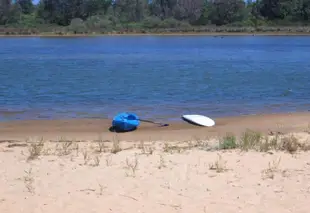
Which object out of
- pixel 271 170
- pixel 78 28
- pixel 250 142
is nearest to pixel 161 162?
pixel 271 170

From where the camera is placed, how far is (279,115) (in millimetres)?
14508

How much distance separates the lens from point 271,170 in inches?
275

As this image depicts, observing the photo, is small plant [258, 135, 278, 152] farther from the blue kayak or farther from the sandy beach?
the blue kayak

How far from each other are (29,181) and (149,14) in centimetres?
12187

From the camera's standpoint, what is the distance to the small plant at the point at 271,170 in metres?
6.79

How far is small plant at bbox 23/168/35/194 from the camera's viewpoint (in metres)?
6.36

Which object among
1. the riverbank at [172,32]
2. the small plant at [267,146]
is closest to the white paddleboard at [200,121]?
the small plant at [267,146]

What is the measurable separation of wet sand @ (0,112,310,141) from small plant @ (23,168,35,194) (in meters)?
4.03

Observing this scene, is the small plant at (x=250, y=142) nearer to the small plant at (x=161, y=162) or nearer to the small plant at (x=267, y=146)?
the small plant at (x=267, y=146)

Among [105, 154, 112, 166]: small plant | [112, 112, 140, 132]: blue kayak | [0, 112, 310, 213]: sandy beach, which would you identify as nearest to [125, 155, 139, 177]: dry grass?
[0, 112, 310, 213]: sandy beach

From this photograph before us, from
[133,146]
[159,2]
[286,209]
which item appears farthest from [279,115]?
[159,2]

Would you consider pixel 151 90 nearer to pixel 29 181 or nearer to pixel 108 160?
pixel 108 160

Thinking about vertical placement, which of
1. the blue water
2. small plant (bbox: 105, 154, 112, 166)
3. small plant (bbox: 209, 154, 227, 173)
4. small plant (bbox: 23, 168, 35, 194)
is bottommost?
the blue water

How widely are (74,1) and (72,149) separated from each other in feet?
367
